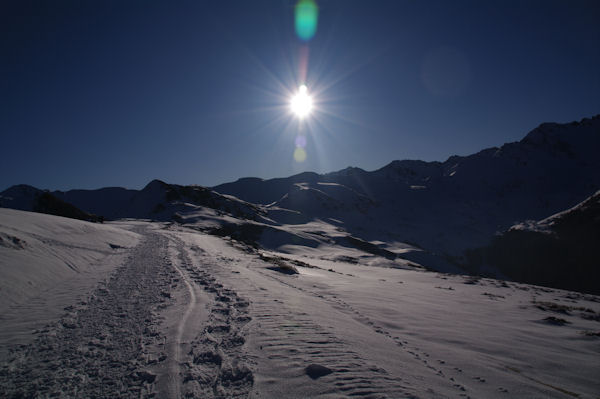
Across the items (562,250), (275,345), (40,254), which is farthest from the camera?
(562,250)

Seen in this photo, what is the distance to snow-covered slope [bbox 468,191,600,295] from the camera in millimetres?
61562

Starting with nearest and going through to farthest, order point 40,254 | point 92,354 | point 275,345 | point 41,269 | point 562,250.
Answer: point 92,354 < point 275,345 < point 41,269 < point 40,254 < point 562,250

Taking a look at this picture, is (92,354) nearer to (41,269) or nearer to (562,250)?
(41,269)

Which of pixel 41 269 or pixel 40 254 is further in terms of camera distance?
pixel 40 254

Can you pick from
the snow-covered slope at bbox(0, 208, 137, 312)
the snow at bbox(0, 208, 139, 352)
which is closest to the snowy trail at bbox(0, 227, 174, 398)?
the snow at bbox(0, 208, 139, 352)

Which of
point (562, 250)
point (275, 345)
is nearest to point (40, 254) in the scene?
point (275, 345)

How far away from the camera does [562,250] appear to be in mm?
68312

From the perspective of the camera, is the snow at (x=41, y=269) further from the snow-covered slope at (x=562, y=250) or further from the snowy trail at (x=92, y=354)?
the snow-covered slope at (x=562, y=250)

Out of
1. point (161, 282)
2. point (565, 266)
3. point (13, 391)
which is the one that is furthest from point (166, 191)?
point (565, 266)

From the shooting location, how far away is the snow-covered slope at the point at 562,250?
61562 mm

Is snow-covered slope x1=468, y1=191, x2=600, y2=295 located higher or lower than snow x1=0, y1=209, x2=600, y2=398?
higher

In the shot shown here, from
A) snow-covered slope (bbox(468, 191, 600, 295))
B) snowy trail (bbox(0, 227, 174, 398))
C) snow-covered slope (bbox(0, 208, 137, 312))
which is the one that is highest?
snow-covered slope (bbox(468, 191, 600, 295))

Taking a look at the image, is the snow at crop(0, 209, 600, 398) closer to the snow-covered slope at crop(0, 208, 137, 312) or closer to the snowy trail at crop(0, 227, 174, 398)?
the snowy trail at crop(0, 227, 174, 398)

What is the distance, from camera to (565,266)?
65812 millimetres
